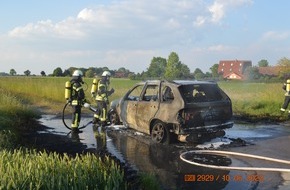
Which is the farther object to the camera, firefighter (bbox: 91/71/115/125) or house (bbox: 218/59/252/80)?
house (bbox: 218/59/252/80)

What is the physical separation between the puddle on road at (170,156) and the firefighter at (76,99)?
1.32 feet

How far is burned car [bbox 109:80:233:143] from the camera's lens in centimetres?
922

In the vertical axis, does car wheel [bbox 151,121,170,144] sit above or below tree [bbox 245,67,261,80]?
below

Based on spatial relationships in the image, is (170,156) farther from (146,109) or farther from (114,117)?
(114,117)

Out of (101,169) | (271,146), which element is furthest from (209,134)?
(101,169)

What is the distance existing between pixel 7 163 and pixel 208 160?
13.8 feet

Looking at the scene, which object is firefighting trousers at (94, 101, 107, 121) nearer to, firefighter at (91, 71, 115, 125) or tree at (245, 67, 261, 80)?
firefighter at (91, 71, 115, 125)

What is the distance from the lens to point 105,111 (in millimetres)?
13211

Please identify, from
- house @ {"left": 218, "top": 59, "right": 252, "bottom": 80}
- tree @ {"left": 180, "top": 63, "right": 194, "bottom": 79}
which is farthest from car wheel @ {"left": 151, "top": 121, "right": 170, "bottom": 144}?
house @ {"left": 218, "top": 59, "right": 252, "bottom": 80}

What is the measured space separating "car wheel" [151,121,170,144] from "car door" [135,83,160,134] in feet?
0.85

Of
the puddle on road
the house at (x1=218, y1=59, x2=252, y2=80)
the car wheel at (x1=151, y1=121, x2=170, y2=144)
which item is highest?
the house at (x1=218, y1=59, x2=252, y2=80)

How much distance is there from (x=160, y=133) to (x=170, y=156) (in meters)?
1.46

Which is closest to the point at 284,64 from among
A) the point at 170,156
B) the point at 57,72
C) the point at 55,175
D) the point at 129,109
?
the point at 129,109

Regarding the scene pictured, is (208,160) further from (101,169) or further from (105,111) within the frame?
(105,111)
